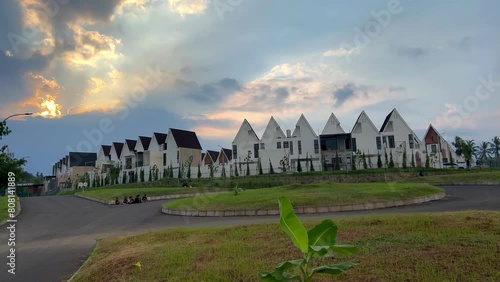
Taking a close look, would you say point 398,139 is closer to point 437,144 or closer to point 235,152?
point 437,144

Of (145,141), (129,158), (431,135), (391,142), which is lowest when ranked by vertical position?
(391,142)

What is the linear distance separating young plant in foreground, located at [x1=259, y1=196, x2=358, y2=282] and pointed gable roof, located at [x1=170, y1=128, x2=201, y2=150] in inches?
2514

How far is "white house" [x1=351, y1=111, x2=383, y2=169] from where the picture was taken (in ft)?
177

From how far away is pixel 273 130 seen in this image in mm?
59344

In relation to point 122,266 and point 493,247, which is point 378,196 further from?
point 122,266

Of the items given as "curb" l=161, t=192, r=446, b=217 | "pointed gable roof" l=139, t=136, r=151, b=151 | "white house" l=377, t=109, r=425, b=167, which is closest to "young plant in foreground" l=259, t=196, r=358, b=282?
"curb" l=161, t=192, r=446, b=217

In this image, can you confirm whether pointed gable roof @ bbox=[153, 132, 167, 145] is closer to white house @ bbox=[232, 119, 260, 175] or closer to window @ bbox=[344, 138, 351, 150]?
white house @ bbox=[232, 119, 260, 175]

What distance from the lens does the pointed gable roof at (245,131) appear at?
60719 mm

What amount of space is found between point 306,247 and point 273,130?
184 ft

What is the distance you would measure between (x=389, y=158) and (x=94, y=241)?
48598 mm

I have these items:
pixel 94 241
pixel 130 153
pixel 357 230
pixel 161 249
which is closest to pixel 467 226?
pixel 357 230

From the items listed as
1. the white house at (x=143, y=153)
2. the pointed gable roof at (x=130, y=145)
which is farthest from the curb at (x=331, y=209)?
the pointed gable roof at (x=130, y=145)

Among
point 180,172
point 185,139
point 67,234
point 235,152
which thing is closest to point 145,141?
point 185,139

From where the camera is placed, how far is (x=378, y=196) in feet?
58.7
